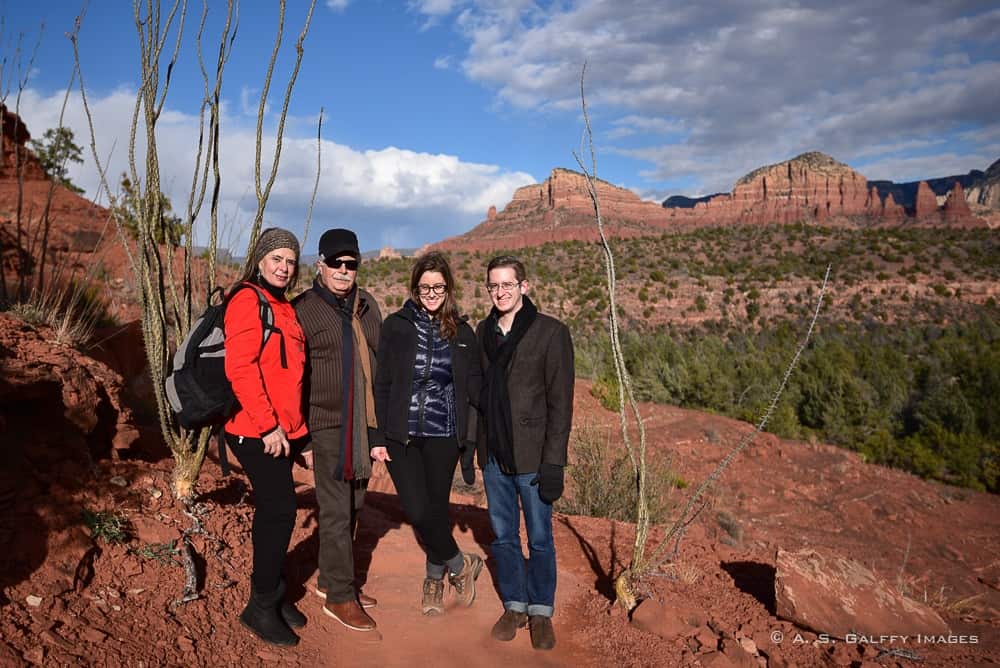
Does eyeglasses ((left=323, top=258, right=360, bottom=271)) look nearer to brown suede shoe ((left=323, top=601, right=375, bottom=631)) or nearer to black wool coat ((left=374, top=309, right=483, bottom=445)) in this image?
black wool coat ((left=374, top=309, right=483, bottom=445))

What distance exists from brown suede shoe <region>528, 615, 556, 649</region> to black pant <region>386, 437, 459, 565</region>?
70 centimetres

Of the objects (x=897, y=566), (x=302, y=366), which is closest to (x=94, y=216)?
(x=302, y=366)

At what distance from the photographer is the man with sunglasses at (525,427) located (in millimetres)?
3111

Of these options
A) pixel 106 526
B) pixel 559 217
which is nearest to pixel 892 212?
pixel 559 217

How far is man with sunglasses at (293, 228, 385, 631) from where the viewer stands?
3.17 metres

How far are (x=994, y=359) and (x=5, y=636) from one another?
16543 mm

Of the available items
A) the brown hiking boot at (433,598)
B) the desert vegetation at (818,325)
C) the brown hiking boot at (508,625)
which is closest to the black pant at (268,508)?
the brown hiking boot at (433,598)

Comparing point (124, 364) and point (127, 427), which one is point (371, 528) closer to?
point (127, 427)

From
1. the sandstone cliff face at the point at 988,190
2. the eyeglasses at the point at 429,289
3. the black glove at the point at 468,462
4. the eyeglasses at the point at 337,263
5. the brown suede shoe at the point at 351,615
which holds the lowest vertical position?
the brown suede shoe at the point at 351,615

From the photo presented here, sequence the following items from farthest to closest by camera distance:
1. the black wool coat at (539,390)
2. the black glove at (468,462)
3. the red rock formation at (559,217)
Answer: the red rock formation at (559,217) < the black glove at (468,462) < the black wool coat at (539,390)

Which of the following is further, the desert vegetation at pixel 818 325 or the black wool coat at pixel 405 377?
the desert vegetation at pixel 818 325

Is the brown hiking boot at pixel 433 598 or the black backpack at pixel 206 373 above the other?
the black backpack at pixel 206 373

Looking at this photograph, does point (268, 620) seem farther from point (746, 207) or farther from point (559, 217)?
point (746, 207)

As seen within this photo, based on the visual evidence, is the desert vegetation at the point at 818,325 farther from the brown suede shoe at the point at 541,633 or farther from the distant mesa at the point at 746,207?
the distant mesa at the point at 746,207
